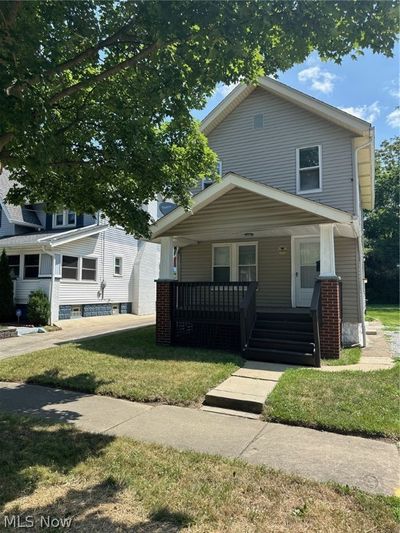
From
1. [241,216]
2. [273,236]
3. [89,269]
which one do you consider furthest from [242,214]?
[89,269]

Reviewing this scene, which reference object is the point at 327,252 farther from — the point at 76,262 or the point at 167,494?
the point at 76,262

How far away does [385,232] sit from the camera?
35.1m

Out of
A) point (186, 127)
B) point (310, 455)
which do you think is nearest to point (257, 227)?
point (186, 127)

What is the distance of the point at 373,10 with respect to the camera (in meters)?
4.21

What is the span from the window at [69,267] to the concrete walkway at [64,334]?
80.2 inches

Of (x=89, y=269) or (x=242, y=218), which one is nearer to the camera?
(x=242, y=218)

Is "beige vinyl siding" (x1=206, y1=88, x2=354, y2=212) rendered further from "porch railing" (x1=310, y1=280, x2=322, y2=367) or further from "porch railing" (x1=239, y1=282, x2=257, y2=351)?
"porch railing" (x1=239, y1=282, x2=257, y2=351)

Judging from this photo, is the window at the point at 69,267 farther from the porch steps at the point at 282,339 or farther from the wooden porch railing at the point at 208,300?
the porch steps at the point at 282,339

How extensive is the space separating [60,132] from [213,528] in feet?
16.5

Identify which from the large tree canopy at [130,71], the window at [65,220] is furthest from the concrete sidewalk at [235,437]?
the window at [65,220]

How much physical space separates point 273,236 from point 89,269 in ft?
34.9

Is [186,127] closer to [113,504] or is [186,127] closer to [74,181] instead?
[74,181]

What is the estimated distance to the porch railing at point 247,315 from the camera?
903 cm

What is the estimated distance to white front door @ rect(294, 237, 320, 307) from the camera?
1164 cm
